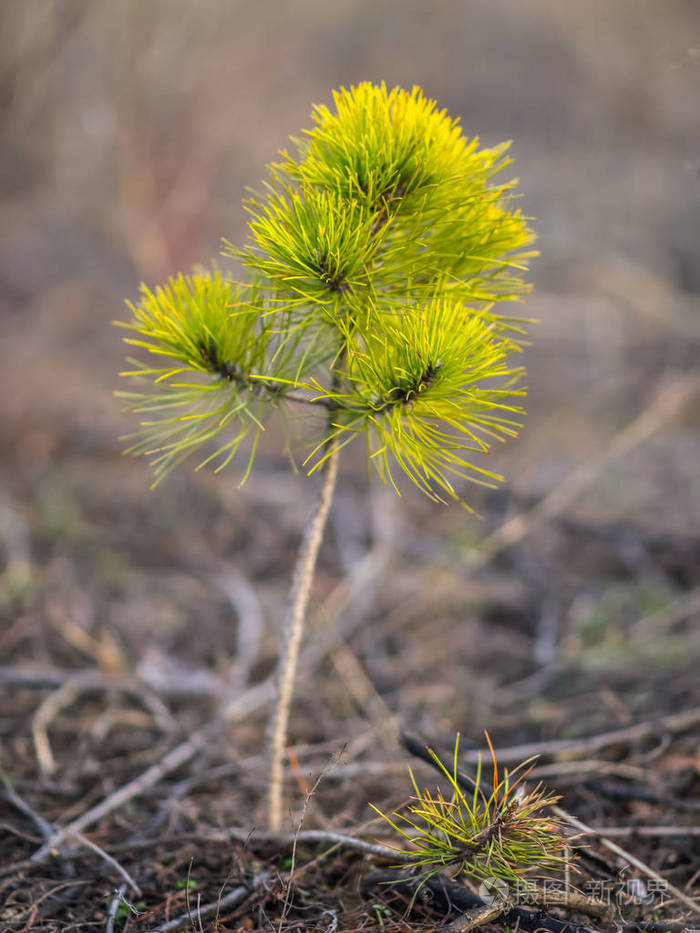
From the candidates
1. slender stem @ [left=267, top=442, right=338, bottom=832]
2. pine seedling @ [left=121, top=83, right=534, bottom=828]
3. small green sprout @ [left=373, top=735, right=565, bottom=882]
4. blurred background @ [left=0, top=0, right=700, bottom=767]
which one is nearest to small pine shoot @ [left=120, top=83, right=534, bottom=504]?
pine seedling @ [left=121, top=83, right=534, bottom=828]

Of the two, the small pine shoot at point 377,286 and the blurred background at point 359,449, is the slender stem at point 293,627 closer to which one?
the small pine shoot at point 377,286

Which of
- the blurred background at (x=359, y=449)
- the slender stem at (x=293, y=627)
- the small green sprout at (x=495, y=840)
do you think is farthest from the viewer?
the blurred background at (x=359, y=449)

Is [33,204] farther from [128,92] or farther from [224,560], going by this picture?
[224,560]

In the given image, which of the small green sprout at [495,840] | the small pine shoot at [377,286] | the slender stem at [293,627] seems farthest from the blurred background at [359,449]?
the small green sprout at [495,840]

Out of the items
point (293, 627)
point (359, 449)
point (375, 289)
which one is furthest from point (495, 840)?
point (359, 449)

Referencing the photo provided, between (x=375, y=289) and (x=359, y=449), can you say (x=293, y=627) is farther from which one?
(x=359, y=449)

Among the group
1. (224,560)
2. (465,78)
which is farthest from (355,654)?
(465,78)

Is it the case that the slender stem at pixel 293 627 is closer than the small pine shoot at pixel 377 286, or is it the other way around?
the small pine shoot at pixel 377 286

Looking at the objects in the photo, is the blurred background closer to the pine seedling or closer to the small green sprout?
the pine seedling
